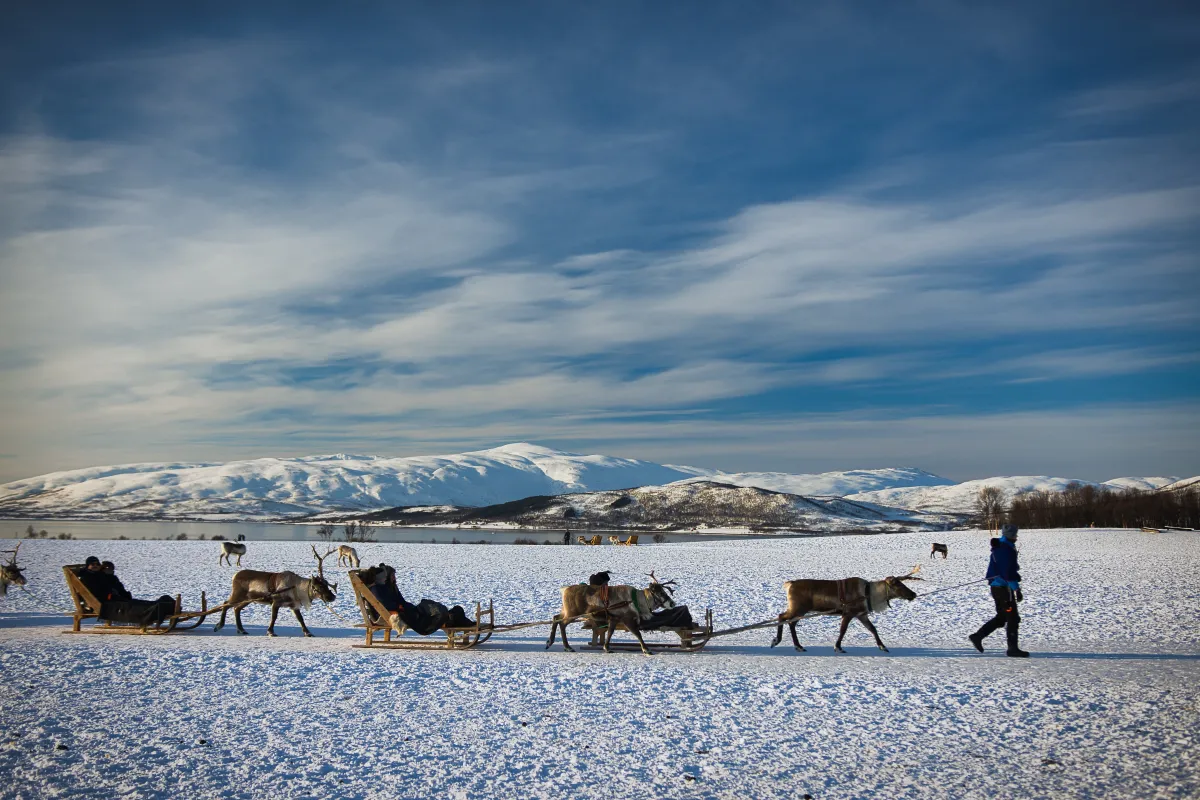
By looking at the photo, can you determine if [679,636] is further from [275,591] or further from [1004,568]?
[275,591]

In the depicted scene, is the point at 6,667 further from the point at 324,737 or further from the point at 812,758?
the point at 812,758

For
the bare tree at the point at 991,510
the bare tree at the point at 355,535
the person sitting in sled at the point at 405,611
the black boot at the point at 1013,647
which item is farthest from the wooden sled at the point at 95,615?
the bare tree at the point at 991,510

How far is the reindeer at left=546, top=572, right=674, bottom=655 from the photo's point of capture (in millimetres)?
11906

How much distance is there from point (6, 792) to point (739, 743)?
5.84 m

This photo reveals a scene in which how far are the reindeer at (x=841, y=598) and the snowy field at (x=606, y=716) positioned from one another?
58 cm

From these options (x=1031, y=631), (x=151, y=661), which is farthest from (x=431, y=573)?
(x=1031, y=631)

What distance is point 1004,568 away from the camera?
→ 11641mm

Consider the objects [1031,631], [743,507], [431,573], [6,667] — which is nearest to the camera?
[6,667]

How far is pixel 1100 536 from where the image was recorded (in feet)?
133

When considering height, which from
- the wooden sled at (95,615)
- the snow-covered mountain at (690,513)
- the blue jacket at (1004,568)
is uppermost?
the blue jacket at (1004,568)

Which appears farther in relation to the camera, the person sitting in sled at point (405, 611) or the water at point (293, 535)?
the water at point (293, 535)

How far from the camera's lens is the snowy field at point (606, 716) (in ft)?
21.7

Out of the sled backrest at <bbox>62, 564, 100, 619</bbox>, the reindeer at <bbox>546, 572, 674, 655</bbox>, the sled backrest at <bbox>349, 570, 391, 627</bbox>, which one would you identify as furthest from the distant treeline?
the sled backrest at <bbox>62, 564, 100, 619</bbox>

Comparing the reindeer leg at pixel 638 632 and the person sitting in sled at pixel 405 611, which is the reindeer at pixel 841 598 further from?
the person sitting in sled at pixel 405 611
